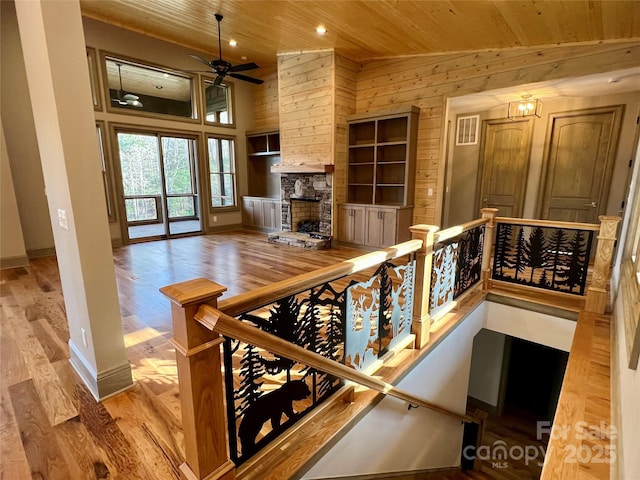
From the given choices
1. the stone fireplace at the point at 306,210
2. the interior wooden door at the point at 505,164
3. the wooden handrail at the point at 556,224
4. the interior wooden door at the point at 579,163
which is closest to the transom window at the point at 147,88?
the stone fireplace at the point at 306,210

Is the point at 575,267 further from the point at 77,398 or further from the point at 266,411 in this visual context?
the point at 77,398

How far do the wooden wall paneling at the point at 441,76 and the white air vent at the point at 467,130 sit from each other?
58.9 inches

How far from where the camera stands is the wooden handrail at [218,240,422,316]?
3.92ft

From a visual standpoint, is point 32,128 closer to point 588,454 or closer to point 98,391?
point 98,391

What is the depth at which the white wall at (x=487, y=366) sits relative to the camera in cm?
531

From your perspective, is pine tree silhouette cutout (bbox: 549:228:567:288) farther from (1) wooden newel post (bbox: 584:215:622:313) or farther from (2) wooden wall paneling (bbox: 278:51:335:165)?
(2) wooden wall paneling (bbox: 278:51:335:165)

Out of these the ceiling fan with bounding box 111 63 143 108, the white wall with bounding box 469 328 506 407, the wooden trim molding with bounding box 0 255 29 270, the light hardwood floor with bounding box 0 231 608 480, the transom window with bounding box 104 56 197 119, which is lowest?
the white wall with bounding box 469 328 506 407

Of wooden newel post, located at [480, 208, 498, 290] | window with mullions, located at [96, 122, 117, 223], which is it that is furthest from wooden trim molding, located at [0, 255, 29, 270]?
wooden newel post, located at [480, 208, 498, 290]

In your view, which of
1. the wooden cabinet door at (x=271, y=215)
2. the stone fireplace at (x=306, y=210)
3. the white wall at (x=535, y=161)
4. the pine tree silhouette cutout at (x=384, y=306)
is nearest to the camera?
the pine tree silhouette cutout at (x=384, y=306)

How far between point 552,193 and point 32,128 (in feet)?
28.0

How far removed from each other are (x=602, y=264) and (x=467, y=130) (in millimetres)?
3984

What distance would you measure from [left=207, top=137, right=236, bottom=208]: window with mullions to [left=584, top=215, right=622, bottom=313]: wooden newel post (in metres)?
7.09

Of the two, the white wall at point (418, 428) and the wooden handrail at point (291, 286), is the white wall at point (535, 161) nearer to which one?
the white wall at point (418, 428)

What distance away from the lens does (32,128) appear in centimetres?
498
